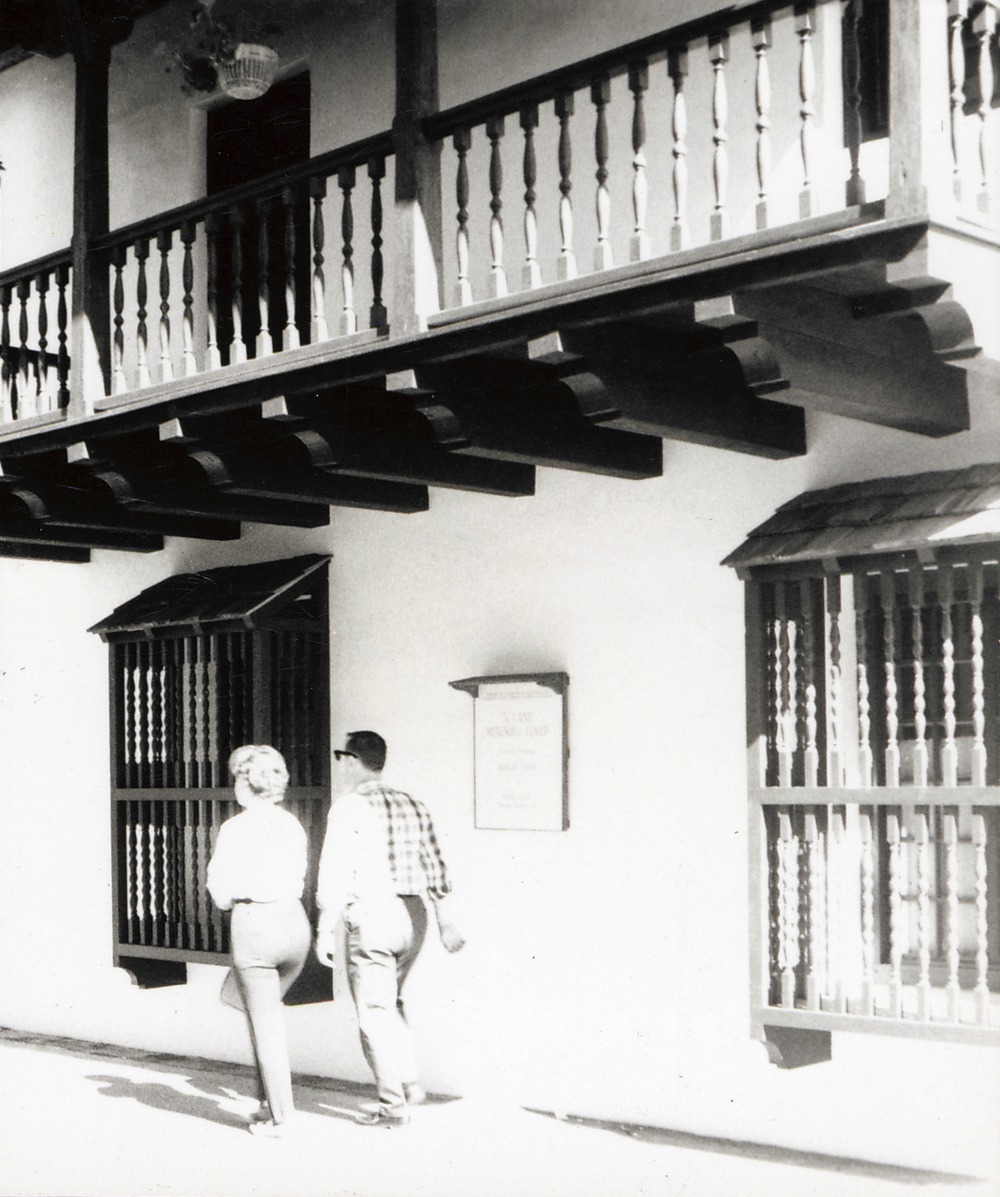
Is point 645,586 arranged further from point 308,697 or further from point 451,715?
point 308,697

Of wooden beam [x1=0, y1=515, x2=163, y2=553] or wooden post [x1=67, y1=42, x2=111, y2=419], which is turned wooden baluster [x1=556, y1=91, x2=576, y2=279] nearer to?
wooden post [x1=67, y1=42, x2=111, y2=419]

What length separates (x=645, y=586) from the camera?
25.5 ft

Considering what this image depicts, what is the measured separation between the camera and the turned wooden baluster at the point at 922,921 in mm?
6125

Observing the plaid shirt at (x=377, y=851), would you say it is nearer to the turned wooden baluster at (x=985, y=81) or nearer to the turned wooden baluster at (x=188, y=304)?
the turned wooden baluster at (x=188, y=304)

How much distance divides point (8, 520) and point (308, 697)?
6.95 ft

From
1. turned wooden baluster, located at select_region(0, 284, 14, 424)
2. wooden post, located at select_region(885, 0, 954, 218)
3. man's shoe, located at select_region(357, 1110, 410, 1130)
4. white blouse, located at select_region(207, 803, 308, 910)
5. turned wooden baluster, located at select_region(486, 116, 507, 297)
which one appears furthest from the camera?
turned wooden baluster, located at select_region(0, 284, 14, 424)

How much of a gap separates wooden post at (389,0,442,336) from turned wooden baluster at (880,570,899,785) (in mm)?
2152

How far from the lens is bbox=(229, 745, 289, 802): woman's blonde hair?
7672 millimetres

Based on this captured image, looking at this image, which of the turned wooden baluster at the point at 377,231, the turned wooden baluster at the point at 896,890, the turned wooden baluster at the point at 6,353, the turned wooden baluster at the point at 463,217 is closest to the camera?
the turned wooden baluster at the point at 896,890

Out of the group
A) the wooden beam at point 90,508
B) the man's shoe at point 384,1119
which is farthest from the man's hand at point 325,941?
the wooden beam at point 90,508

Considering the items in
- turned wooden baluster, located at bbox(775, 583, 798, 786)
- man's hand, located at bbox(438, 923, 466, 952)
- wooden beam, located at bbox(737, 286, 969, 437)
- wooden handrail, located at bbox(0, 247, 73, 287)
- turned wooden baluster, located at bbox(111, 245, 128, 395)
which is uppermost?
wooden handrail, located at bbox(0, 247, 73, 287)

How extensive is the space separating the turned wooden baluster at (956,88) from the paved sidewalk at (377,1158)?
388cm

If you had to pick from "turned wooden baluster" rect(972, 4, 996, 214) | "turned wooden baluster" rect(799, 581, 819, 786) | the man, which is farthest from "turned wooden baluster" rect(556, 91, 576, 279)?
the man

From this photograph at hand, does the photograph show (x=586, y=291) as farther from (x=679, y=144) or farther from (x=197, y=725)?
(x=197, y=725)
